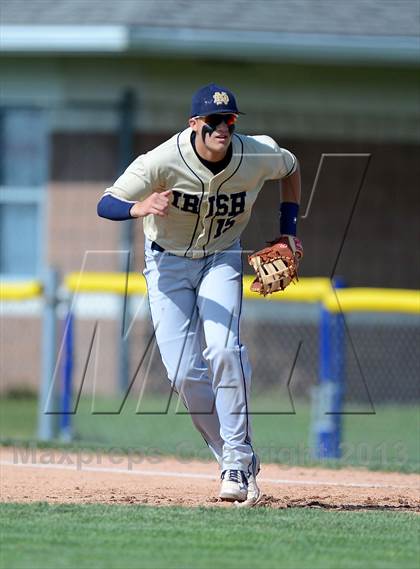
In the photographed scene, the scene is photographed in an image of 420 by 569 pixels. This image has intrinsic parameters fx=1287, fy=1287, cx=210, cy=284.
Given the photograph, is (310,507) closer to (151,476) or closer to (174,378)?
(174,378)

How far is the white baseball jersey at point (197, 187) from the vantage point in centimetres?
686

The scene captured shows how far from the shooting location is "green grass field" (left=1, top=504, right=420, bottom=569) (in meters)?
5.31

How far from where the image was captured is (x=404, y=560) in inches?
214

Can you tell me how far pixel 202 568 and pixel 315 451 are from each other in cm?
512

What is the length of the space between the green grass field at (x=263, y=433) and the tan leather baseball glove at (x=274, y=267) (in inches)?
107

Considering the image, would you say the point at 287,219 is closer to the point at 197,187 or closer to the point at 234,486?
the point at 197,187

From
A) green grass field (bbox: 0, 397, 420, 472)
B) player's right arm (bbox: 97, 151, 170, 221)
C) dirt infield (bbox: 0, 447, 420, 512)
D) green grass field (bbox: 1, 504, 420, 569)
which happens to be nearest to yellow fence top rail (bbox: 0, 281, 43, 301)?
green grass field (bbox: 0, 397, 420, 472)

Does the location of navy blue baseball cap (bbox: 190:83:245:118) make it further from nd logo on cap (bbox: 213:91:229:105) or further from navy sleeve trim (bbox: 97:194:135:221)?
navy sleeve trim (bbox: 97:194:135:221)

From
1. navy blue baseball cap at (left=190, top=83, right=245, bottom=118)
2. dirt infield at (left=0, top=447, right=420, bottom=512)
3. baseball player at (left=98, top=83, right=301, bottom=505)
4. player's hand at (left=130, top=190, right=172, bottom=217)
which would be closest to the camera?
player's hand at (left=130, top=190, right=172, bottom=217)

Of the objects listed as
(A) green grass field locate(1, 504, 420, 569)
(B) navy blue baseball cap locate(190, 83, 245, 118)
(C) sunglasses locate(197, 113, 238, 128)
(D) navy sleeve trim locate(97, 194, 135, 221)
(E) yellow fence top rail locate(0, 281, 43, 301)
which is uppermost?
(B) navy blue baseball cap locate(190, 83, 245, 118)

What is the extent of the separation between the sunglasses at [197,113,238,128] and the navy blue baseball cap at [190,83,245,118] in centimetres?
3

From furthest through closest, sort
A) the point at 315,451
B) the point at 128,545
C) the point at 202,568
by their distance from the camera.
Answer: the point at 315,451 < the point at 128,545 < the point at 202,568

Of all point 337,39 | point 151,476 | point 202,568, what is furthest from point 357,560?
point 337,39

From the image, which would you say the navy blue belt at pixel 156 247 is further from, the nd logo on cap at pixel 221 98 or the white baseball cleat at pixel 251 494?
the white baseball cleat at pixel 251 494
